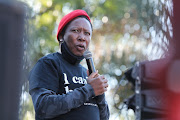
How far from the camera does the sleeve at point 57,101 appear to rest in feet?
5.28

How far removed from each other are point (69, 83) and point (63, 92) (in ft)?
0.20

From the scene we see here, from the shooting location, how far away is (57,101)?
162 cm

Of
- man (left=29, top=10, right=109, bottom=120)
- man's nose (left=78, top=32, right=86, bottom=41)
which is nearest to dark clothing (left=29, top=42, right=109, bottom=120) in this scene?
man (left=29, top=10, right=109, bottom=120)

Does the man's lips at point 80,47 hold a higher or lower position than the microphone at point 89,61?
higher

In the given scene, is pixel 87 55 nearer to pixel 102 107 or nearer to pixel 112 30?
pixel 102 107

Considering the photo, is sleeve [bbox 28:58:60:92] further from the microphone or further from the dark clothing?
the microphone

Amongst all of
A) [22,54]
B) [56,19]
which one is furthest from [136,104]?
[56,19]

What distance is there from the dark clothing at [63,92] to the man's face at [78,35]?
0.18 feet

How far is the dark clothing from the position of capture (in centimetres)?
162

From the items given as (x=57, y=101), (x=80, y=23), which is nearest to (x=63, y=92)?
(x=57, y=101)

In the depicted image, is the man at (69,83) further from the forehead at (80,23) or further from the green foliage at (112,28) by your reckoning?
the green foliage at (112,28)

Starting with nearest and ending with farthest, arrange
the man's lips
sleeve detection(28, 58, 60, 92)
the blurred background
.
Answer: sleeve detection(28, 58, 60, 92) → the man's lips → the blurred background

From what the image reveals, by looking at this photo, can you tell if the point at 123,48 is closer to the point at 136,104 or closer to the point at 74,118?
the point at 136,104

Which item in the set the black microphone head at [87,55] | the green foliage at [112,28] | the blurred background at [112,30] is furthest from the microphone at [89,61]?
the green foliage at [112,28]
